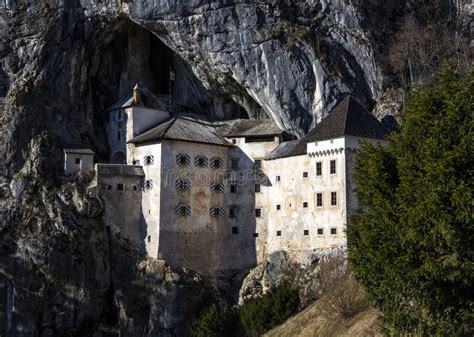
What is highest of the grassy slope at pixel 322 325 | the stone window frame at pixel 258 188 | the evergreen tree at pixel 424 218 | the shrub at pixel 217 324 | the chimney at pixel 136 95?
the chimney at pixel 136 95

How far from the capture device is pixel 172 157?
6625cm

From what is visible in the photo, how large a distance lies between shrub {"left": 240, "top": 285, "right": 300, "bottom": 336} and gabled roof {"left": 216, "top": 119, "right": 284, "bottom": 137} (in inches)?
624

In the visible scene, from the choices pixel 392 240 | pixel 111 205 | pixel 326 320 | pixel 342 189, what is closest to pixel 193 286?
pixel 111 205

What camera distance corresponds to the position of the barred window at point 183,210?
65.7 meters

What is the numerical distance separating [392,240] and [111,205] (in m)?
37.3

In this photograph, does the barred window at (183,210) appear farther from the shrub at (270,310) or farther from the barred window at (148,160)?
the shrub at (270,310)

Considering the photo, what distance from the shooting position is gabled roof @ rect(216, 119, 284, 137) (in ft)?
224

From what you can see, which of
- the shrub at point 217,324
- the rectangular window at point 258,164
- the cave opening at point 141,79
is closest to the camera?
the shrub at point 217,324

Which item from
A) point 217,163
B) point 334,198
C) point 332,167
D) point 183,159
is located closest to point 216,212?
point 217,163

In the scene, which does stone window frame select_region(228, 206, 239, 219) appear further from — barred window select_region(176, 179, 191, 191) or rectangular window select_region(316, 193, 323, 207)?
rectangular window select_region(316, 193, 323, 207)

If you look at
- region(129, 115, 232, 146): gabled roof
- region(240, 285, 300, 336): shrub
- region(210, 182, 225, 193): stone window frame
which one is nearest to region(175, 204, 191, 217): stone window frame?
region(210, 182, 225, 193): stone window frame

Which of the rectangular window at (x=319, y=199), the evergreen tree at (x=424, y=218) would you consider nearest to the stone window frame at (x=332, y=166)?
the rectangular window at (x=319, y=199)

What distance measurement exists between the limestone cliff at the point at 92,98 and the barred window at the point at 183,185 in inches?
263

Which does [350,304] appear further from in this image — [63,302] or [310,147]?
[63,302]
